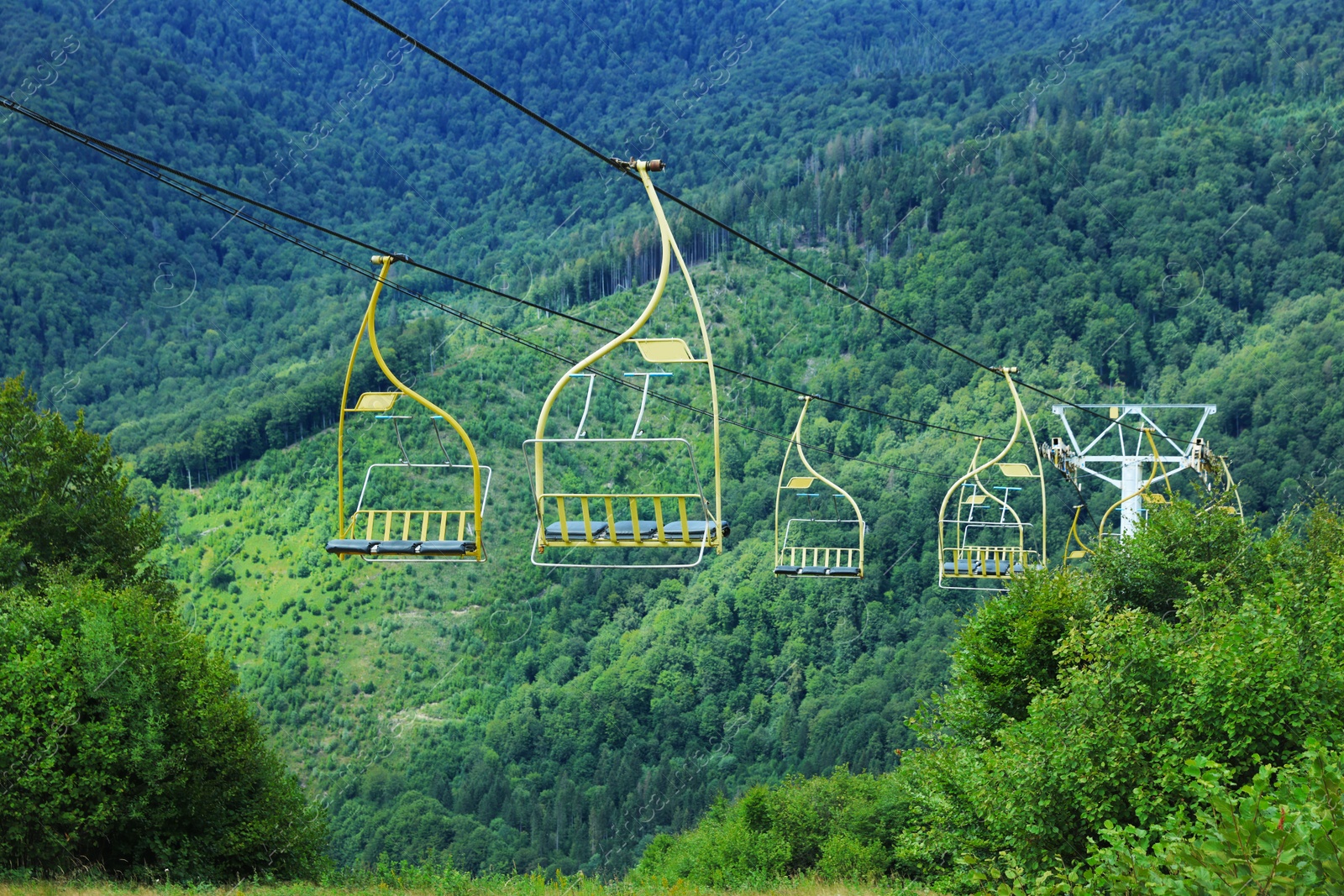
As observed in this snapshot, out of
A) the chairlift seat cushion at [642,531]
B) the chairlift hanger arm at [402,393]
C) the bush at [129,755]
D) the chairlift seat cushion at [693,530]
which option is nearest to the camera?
the chairlift seat cushion at [693,530]

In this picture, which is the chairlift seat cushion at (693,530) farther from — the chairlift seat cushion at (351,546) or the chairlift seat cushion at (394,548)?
the chairlift seat cushion at (351,546)

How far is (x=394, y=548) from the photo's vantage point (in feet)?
33.4

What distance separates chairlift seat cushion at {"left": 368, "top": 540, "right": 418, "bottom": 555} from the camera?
10051 mm

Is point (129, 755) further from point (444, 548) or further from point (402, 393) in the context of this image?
point (444, 548)

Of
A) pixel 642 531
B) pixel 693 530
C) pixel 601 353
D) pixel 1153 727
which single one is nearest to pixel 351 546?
pixel 642 531

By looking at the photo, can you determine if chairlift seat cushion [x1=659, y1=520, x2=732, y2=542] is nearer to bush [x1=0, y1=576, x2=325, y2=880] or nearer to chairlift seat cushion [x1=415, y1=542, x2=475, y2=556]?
chairlift seat cushion [x1=415, y1=542, x2=475, y2=556]

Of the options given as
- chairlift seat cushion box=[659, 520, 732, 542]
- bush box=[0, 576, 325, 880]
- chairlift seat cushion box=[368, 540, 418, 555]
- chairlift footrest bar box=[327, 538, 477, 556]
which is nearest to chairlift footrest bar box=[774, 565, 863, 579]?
chairlift seat cushion box=[659, 520, 732, 542]

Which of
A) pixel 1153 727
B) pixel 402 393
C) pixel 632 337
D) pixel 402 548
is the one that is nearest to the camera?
pixel 632 337

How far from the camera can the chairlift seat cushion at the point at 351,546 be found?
1038cm

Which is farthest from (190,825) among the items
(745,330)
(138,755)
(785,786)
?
(745,330)

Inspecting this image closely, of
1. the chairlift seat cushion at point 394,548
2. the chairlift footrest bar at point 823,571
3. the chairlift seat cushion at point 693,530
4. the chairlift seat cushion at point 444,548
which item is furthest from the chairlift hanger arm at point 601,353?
the chairlift footrest bar at point 823,571

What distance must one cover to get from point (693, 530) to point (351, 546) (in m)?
3.39

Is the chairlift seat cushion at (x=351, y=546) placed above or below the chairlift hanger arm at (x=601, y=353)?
below

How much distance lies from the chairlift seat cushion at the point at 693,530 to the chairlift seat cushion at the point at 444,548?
6.02 ft
